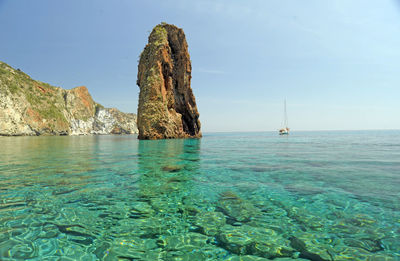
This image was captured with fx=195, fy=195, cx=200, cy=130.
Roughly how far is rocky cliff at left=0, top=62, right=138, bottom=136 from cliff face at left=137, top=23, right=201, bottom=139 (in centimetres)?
6432

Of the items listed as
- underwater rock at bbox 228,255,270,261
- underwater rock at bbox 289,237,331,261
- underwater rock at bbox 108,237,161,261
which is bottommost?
underwater rock at bbox 228,255,270,261

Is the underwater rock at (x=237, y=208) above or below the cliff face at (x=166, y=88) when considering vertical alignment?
below

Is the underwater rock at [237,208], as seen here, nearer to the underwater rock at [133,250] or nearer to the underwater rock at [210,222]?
the underwater rock at [210,222]

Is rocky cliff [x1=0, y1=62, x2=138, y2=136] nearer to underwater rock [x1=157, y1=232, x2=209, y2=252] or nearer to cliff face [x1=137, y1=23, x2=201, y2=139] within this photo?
cliff face [x1=137, y1=23, x2=201, y2=139]

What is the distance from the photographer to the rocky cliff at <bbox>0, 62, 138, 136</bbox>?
75.9 meters

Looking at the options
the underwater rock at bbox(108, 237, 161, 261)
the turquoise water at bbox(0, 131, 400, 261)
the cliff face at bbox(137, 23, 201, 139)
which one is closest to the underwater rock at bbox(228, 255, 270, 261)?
the turquoise water at bbox(0, 131, 400, 261)

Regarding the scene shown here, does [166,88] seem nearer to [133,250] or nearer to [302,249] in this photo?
[133,250]

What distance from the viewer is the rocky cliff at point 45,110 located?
7585 cm

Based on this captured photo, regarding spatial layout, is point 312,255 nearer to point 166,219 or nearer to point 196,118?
point 166,219

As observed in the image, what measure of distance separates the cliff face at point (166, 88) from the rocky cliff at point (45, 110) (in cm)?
6432

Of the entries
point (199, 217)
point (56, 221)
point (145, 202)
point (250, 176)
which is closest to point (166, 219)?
point (199, 217)

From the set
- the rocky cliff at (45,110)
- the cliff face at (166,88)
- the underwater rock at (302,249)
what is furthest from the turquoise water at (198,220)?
the rocky cliff at (45,110)

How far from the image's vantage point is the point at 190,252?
9.43 ft

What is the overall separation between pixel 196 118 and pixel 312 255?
53117mm
